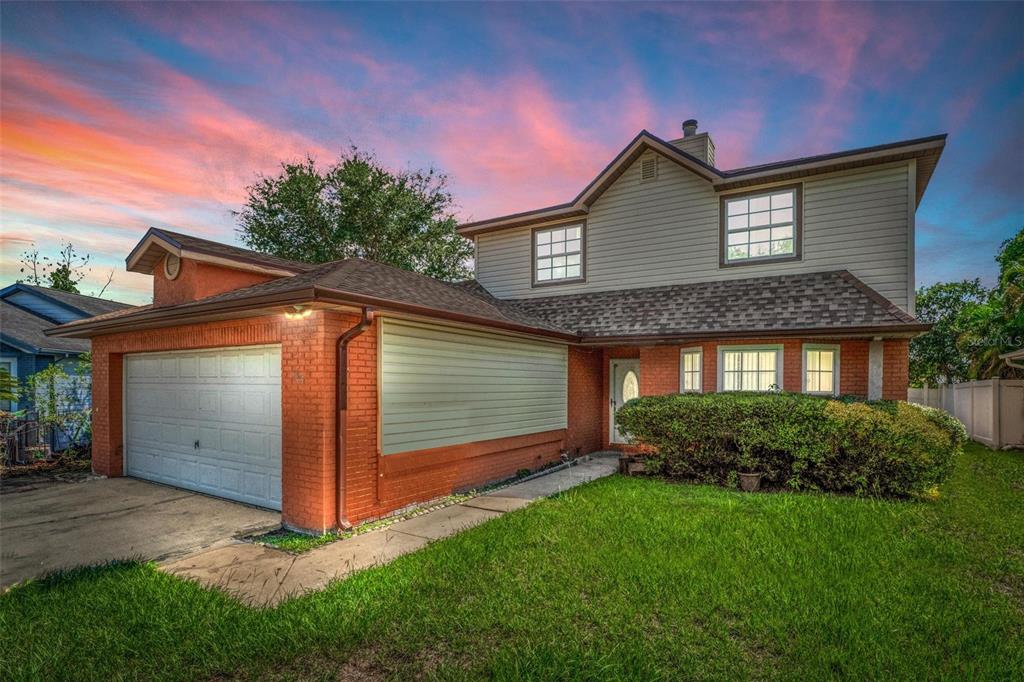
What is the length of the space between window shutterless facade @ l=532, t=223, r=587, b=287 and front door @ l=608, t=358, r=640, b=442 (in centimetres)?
257

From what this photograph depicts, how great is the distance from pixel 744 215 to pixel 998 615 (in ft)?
30.3

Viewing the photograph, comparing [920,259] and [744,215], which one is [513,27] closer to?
[744,215]

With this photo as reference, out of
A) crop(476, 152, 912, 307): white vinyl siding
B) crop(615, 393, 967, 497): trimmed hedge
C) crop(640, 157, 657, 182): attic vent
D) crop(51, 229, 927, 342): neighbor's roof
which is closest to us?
crop(51, 229, 927, 342): neighbor's roof

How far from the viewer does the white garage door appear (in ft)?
22.6

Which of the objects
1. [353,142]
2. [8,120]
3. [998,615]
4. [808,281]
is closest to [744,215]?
[808,281]

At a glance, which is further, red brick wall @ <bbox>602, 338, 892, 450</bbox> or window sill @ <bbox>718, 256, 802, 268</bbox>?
window sill @ <bbox>718, 256, 802, 268</bbox>

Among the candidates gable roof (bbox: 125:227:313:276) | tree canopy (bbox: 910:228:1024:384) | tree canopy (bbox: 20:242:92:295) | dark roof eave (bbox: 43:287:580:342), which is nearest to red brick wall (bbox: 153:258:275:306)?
gable roof (bbox: 125:227:313:276)

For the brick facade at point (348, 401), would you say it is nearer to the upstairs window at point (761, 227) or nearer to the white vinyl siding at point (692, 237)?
the white vinyl siding at point (692, 237)

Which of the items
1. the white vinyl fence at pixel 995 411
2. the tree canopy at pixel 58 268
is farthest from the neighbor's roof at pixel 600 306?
the tree canopy at pixel 58 268

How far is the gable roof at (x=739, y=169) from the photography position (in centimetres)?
958

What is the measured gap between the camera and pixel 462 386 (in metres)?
8.17

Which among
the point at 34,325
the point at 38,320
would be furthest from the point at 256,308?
the point at 38,320

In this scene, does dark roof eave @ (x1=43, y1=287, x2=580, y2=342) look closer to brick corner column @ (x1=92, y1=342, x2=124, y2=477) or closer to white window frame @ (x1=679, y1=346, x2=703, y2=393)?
brick corner column @ (x1=92, y1=342, x2=124, y2=477)

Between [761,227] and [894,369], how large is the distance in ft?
13.2
